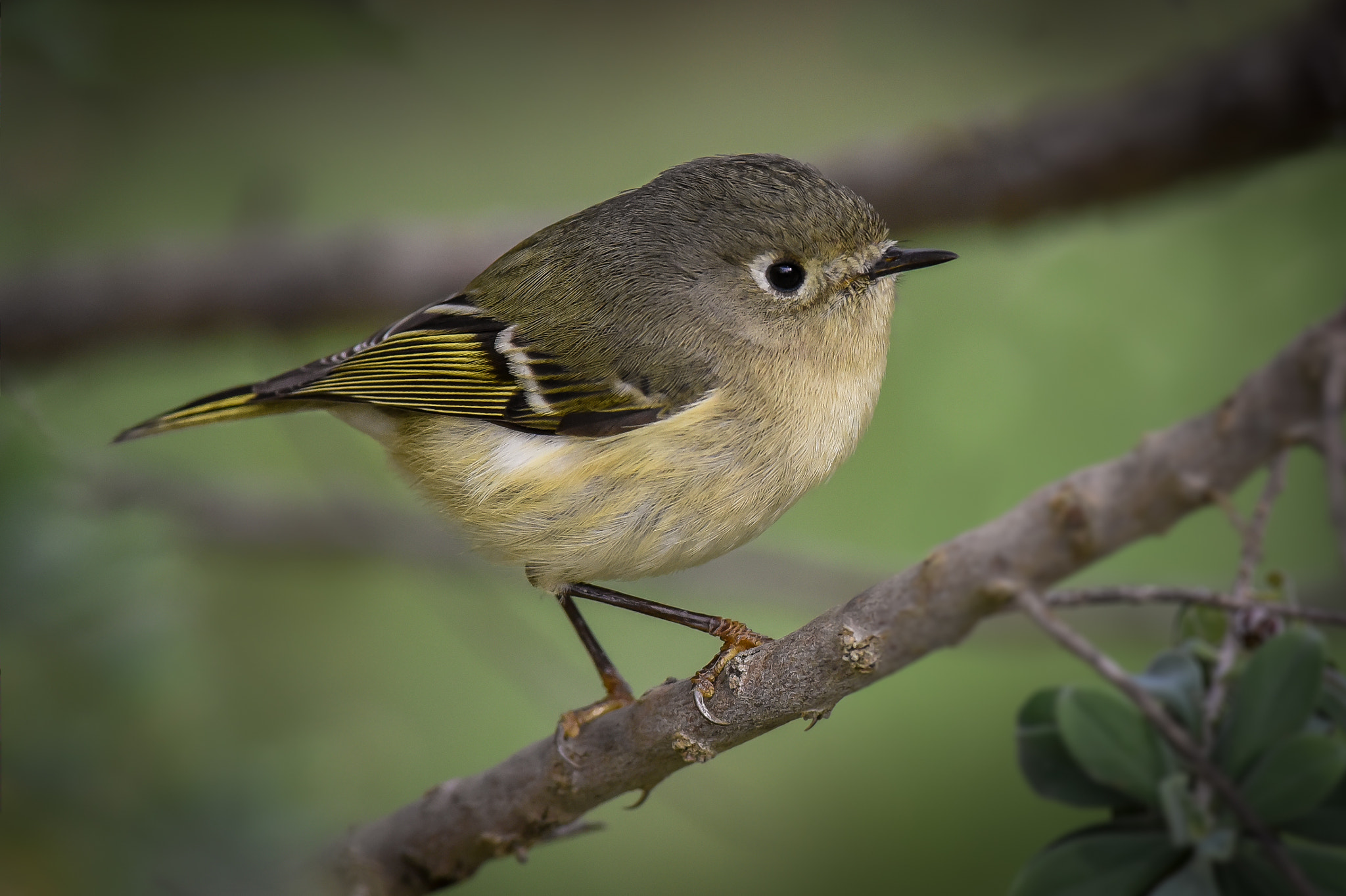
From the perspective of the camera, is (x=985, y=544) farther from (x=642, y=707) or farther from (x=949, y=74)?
(x=949, y=74)

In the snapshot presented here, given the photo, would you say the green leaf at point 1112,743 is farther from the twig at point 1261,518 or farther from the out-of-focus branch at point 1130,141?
the out-of-focus branch at point 1130,141

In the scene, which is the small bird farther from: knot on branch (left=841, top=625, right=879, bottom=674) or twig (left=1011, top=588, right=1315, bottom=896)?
twig (left=1011, top=588, right=1315, bottom=896)

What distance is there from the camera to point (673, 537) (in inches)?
48.1

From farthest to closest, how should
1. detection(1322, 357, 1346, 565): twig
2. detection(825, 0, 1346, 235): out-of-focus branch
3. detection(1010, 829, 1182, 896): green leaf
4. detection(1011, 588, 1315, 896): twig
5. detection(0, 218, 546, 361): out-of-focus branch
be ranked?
detection(0, 218, 546, 361): out-of-focus branch < detection(825, 0, 1346, 235): out-of-focus branch < detection(1010, 829, 1182, 896): green leaf < detection(1011, 588, 1315, 896): twig < detection(1322, 357, 1346, 565): twig

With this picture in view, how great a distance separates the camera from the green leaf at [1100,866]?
718 millimetres

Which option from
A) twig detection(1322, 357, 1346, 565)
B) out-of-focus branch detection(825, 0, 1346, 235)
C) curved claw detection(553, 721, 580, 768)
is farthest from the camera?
out-of-focus branch detection(825, 0, 1346, 235)

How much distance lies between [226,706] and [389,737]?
302 mm

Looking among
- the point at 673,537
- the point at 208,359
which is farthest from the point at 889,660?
the point at 208,359

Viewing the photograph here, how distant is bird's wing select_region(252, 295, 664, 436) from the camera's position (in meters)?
1.33

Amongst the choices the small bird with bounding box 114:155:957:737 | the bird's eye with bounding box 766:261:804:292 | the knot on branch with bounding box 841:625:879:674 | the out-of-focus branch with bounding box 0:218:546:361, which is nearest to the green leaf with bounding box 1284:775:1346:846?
the knot on branch with bounding box 841:625:879:674

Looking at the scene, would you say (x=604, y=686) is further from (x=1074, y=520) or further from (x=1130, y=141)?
(x=1130, y=141)

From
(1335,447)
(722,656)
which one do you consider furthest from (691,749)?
(1335,447)

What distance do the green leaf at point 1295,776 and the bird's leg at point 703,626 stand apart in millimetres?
412

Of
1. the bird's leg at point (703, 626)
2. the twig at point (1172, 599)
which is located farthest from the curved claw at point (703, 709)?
the twig at point (1172, 599)
